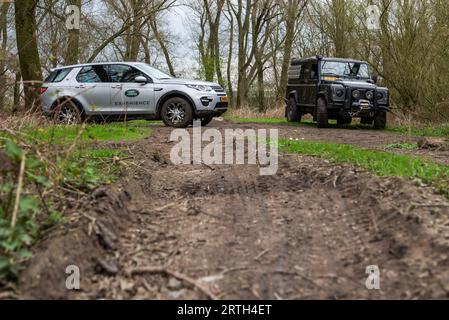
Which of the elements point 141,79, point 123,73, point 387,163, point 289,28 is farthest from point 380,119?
point 289,28

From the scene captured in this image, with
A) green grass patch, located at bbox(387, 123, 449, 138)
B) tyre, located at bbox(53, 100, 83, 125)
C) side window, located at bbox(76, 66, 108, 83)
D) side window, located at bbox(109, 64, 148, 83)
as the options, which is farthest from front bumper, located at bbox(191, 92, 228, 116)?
green grass patch, located at bbox(387, 123, 449, 138)

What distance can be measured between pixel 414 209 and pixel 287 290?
1.63 m

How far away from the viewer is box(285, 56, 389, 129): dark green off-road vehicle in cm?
1444

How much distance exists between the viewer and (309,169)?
6.54m

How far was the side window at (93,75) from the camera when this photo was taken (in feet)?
45.1

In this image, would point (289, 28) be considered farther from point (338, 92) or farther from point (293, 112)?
point (338, 92)

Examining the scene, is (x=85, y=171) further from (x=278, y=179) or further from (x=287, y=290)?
(x=287, y=290)

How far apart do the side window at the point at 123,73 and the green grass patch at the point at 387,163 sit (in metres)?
6.32

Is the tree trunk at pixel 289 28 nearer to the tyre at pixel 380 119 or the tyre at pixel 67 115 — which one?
the tyre at pixel 380 119

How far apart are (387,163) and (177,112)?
777 centimetres

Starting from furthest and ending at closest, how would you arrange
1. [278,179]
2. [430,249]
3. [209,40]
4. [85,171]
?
[209,40] → [278,179] → [85,171] → [430,249]

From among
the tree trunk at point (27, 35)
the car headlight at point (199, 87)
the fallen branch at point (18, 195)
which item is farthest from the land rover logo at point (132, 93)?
the fallen branch at point (18, 195)

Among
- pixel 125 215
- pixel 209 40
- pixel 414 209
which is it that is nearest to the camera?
pixel 414 209
